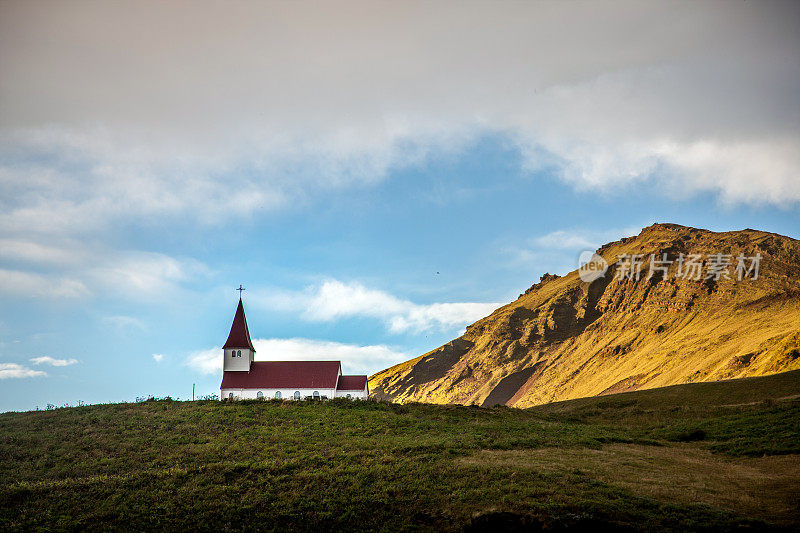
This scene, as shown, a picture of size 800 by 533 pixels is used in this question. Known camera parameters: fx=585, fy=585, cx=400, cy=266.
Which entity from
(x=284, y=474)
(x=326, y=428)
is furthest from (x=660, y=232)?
(x=284, y=474)

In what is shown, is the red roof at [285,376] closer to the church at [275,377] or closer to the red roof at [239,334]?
the church at [275,377]

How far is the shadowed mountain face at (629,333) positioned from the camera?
301 feet

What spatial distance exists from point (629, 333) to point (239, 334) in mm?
89862

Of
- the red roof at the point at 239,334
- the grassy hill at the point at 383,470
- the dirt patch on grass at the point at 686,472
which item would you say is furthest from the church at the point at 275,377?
the dirt patch on grass at the point at 686,472

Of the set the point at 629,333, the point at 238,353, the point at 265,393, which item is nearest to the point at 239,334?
the point at 238,353

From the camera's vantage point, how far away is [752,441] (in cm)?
3438

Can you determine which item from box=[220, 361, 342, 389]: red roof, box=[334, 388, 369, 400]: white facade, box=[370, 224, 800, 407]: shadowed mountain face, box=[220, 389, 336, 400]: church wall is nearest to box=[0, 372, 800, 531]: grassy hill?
box=[220, 389, 336, 400]: church wall

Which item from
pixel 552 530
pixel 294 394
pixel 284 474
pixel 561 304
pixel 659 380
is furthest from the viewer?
pixel 561 304

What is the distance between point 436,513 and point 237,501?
28.1ft

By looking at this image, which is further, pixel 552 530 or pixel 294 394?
pixel 294 394

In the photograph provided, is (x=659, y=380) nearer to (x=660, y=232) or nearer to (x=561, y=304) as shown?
(x=561, y=304)

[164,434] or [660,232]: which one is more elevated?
[660,232]

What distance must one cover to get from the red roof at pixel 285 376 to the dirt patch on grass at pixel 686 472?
33.3m

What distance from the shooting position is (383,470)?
26625 mm
